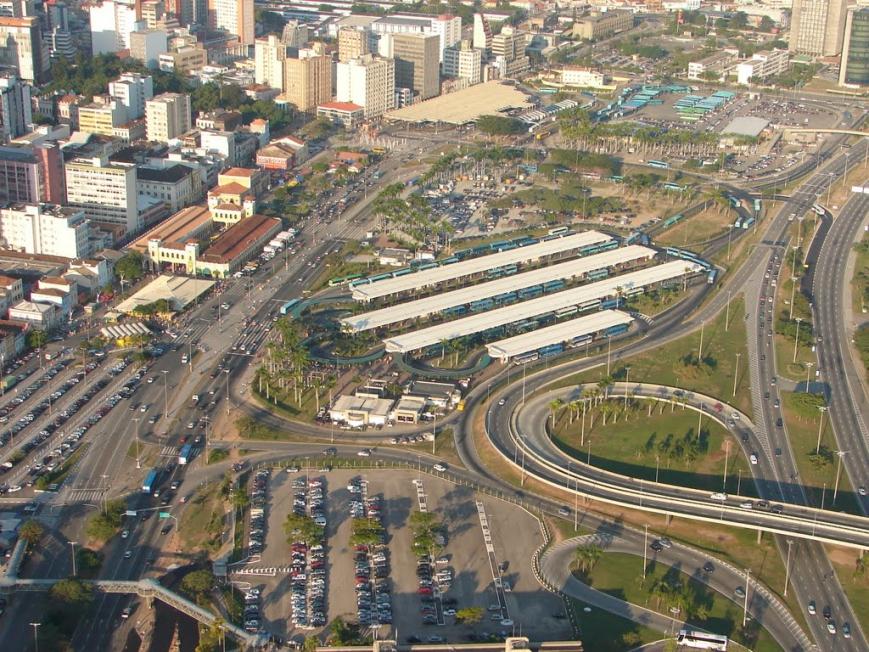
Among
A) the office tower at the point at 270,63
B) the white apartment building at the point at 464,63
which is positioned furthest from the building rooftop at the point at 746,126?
the office tower at the point at 270,63

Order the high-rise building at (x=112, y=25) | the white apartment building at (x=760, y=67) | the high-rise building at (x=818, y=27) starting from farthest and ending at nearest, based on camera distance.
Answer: the high-rise building at (x=818, y=27), the white apartment building at (x=760, y=67), the high-rise building at (x=112, y=25)

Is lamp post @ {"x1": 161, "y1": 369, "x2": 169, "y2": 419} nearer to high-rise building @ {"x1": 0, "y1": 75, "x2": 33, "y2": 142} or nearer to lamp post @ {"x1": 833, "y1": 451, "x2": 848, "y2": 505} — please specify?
lamp post @ {"x1": 833, "y1": 451, "x2": 848, "y2": 505}

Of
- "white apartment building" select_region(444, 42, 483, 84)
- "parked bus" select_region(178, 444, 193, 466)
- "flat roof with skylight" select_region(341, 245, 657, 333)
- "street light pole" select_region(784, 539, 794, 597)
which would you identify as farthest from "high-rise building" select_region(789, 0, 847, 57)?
"parked bus" select_region(178, 444, 193, 466)

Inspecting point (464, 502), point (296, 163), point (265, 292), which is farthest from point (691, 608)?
point (296, 163)

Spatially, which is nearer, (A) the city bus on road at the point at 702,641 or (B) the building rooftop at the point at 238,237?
(A) the city bus on road at the point at 702,641

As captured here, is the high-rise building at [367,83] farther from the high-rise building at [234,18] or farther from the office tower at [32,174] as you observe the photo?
the office tower at [32,174]

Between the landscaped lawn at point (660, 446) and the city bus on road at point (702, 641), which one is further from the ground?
the landscaped lawn at point (660, 446)

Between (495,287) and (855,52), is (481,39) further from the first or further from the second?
(495,287)
